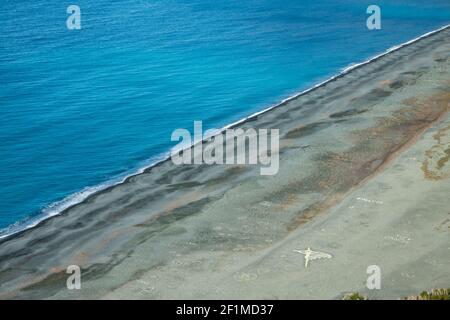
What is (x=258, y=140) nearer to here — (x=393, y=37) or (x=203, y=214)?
(x=203, y=214)

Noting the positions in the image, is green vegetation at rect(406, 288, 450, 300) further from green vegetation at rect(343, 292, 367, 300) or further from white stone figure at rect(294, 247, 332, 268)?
white stone figure at rect(294, 247, 332, 268)

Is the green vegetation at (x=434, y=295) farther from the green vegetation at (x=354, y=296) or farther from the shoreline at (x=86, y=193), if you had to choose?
the shoreline at (x=86, y=193)

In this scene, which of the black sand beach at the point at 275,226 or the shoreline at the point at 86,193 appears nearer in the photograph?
the black sand beach at the point at 275,226

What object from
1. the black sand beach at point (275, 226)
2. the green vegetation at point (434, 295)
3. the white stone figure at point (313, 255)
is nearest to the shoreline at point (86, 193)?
the black sand beach at point (275, 226)

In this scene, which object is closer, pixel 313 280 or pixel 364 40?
pixel 313 280

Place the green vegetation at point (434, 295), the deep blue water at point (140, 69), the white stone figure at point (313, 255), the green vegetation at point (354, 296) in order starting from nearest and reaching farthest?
the green vegetation at point (434, 295)
the green vegetation at point (354, 296)
the white stone figure at point (313, 255)
the deep blue water at point (140, 69)

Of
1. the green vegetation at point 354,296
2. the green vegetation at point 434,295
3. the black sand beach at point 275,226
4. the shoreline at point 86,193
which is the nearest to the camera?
the green vegetation at point 434,295

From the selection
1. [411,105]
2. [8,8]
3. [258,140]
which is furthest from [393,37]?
[8,8]
